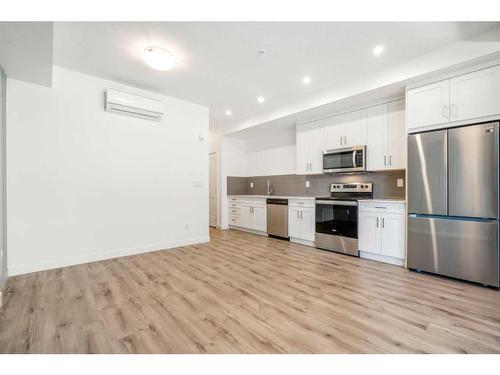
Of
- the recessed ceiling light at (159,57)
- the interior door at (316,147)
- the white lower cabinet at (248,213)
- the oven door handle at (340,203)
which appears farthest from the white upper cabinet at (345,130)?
the recessed ceiling light at (159,57)

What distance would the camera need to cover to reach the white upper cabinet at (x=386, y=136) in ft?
11.9

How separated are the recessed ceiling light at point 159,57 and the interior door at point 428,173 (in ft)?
10.5

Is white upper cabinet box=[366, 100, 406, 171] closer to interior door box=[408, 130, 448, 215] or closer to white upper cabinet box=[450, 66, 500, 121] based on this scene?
interior door box=[408, 130, 448, 215]

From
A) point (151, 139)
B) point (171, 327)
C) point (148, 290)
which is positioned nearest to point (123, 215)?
point (151, 139)

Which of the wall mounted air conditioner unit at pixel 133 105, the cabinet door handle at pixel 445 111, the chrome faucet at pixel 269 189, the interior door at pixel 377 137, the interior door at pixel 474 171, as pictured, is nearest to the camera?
the interior door at pixel 474 171

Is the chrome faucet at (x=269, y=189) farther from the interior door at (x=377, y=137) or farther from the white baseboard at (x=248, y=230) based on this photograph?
the interior door at (x=377, y=137)

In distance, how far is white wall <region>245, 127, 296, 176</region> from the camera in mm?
5680

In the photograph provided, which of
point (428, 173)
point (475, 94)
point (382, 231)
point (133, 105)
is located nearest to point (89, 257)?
point (133, 105)

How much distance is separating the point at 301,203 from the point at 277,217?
67 cm

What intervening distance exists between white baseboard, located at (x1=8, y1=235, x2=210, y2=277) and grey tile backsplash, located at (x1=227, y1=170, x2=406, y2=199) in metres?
2.46

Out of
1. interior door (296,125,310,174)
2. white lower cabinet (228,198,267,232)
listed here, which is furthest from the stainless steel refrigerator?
white lower cabinet (228,198,267,232)

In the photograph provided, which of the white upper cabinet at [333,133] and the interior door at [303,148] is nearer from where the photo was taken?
the white upper cabinet at [333,133]

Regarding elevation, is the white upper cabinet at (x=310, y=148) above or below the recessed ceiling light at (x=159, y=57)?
below
